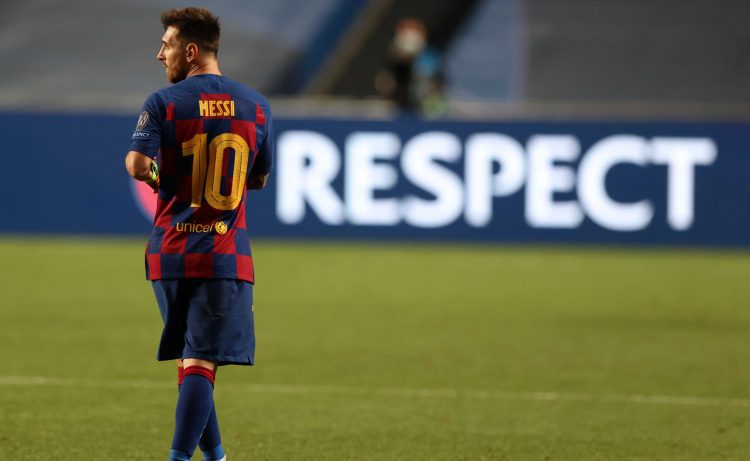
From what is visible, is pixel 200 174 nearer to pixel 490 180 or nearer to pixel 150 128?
pixel 150 128

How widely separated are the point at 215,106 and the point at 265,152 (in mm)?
350

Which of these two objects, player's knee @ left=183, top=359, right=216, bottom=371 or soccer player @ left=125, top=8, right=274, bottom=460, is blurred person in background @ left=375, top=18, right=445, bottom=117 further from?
player's knee @ left=183, top=359, right=216, bottom=371

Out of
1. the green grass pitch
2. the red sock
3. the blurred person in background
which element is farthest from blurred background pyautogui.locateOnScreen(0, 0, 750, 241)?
→ the red sock

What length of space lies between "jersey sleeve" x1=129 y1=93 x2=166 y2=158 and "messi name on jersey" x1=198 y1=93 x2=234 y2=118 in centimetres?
14

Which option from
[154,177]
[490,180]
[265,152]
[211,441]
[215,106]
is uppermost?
[490,180]

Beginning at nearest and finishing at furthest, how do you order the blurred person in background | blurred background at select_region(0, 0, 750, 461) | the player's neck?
the player's neck < blurred background at select_region(0, 0, 750, 461) < the blurred person in background

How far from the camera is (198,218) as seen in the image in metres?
5.16

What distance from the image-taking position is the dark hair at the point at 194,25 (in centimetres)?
512

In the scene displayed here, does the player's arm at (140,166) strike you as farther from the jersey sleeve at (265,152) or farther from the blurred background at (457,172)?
the blurred background at (457,172)

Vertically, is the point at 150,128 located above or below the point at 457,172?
below

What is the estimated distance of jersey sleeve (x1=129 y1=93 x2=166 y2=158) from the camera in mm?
4977

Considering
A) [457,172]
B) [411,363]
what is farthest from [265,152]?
[457,172]

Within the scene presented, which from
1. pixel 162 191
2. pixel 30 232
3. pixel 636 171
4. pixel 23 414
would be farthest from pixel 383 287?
pixel 162 191

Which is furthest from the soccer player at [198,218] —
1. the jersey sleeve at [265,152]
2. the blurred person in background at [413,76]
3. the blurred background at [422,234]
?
the blurred person in background at [413,76]
